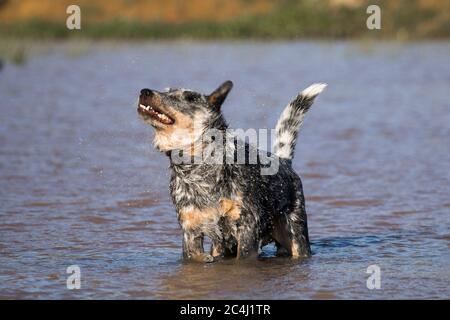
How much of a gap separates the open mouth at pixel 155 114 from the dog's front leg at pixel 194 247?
80 cm

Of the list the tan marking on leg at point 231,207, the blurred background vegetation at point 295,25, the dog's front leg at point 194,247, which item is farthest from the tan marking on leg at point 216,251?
the blurred background vegetation at point 295,25

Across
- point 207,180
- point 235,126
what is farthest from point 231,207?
point 235,126

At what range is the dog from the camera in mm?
7734

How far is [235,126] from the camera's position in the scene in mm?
15789

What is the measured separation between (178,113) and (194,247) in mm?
975

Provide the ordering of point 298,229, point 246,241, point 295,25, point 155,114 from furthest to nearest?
point 295,25, point 298,229, point 246,241, point 155,114

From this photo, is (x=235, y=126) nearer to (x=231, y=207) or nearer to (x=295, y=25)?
(x=231, y=207)

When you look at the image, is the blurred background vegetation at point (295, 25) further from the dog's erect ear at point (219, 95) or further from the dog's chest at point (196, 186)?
the dog's chest at point (196, 186)

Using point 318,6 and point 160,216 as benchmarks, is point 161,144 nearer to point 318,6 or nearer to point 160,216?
point 160,216

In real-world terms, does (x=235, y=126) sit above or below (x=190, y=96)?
below

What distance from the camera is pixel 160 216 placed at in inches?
404

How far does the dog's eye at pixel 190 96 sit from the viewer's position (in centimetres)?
785
